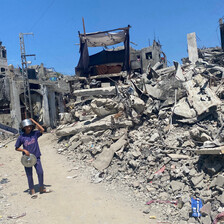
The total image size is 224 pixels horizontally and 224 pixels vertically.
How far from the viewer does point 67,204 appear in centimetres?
420

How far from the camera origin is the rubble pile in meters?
4.02

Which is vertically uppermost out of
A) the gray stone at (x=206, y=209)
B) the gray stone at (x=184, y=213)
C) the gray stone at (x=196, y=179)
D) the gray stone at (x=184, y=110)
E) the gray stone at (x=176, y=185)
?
the gray stone at (x=184, y=110)

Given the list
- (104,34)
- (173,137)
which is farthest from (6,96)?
(173,137)

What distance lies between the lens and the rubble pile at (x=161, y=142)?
402 centimetres

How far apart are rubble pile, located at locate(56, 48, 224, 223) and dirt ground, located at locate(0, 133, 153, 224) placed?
1.48 feet

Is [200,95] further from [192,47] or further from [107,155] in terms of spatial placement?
[192,47]

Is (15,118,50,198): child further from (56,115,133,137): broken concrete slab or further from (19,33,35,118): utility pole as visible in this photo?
(19,33,35,118): utility pole

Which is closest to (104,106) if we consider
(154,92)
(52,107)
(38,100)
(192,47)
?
(154,92)

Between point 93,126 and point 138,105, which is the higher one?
point 138,105

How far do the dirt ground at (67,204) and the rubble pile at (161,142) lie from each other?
1.48 ft

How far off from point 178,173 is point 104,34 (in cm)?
1486

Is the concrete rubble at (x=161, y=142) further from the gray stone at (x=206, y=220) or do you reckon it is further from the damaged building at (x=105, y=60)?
the damaged building at (x=105, y=60)

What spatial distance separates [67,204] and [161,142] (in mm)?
2774

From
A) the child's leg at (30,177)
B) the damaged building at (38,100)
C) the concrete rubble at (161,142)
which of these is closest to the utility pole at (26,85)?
the damaged building at (38,100)
